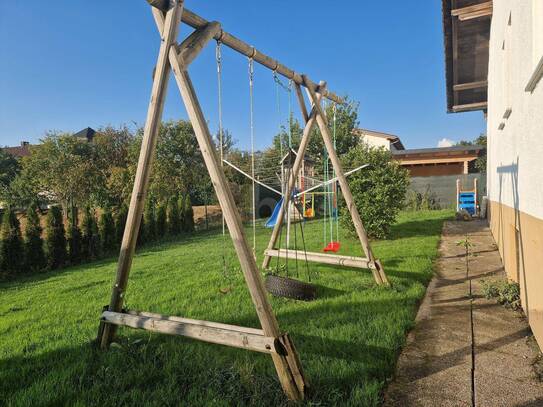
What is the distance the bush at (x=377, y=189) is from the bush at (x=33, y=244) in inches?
294

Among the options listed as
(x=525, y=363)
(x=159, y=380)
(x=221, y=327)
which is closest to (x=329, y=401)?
(x=221, y=327)

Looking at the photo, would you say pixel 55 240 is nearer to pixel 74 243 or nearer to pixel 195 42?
pixel 74 243

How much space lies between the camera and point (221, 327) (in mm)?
2383

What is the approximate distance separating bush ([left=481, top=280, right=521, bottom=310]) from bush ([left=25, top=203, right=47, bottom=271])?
31.5 ft

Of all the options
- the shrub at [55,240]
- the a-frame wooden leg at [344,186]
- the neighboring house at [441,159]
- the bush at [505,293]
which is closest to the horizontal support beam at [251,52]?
the a-frame wooden leg at [344,186]

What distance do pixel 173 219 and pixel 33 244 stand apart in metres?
5.81

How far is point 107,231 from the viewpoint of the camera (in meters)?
11.2

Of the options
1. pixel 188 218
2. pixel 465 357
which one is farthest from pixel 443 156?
pixel 465 357

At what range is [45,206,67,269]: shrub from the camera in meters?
9.51

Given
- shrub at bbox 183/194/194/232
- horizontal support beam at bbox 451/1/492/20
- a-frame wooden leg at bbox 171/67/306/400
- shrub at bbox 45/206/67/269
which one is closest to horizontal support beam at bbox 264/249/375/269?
a-frame wooden leg at bbox 171/67/306/400

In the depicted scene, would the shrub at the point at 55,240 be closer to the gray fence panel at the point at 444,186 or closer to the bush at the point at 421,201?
the bush at the point at 421,201

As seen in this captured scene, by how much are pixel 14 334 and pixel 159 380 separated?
197cm

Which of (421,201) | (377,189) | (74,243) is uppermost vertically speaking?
(377,189)

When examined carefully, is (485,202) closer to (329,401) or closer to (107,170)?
(329,401)
